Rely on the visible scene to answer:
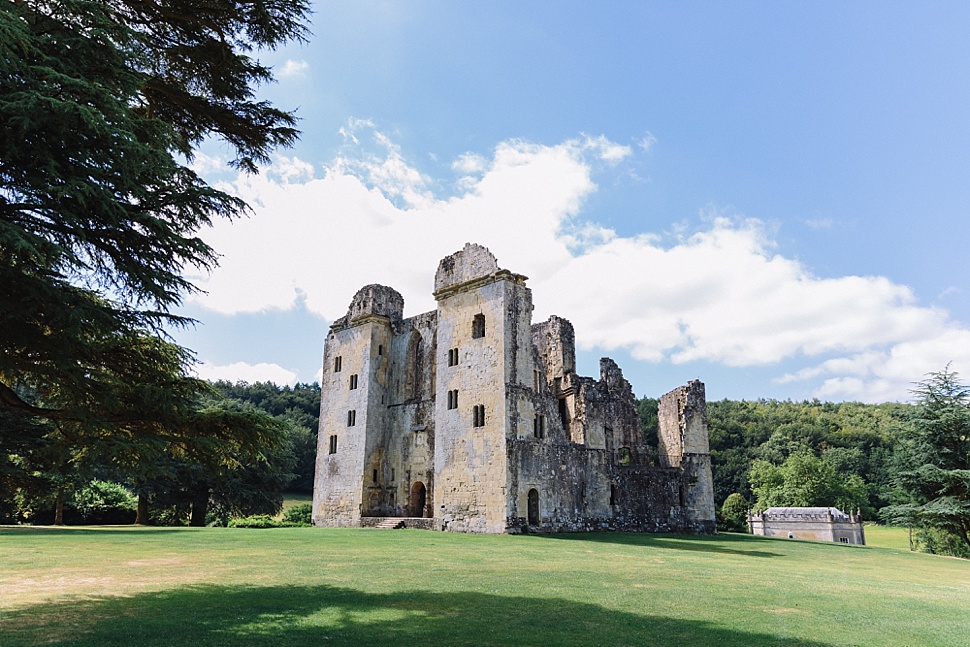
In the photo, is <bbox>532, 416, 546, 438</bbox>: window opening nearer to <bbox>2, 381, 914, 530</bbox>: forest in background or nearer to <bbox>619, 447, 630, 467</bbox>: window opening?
<bbox>619, 447, 630, 467</bbox>: window opening

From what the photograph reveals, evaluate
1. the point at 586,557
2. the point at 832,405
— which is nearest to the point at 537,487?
the point at 586,557

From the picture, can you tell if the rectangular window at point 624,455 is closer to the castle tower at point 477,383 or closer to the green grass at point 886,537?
the castle tower at point 477,383

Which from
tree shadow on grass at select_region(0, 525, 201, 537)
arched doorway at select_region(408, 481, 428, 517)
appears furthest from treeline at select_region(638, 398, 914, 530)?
tree shadow on grass at select_region(0, 525, 201, 537)

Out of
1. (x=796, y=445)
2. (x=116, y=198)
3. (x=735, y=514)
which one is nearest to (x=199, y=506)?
(x=116, y=198)

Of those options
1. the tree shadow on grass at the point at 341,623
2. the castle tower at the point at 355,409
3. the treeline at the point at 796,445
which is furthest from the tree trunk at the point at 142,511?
the treeline at the point at 796,445

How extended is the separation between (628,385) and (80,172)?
37.8m

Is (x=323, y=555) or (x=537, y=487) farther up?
(x=537, y=487)

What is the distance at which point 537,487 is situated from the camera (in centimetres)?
2881

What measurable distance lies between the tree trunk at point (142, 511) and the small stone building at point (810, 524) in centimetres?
4246

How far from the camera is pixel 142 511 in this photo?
3806cm

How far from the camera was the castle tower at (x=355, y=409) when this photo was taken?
117 feet

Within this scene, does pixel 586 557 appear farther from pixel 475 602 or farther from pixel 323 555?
pixel 475 602

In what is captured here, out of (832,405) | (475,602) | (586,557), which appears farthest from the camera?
(832,405)

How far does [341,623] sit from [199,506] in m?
36.3
